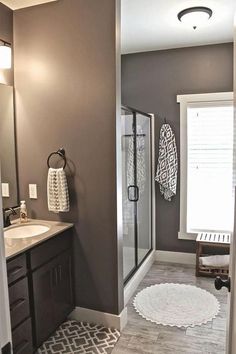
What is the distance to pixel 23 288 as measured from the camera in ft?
6.43

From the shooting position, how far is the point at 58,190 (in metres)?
2.42

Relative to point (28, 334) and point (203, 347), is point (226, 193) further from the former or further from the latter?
point (28, 334)

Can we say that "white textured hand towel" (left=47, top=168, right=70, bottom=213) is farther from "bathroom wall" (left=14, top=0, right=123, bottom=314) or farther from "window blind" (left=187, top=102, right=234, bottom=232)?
"window blind" (left=187, top=102, right=234, bottom=232)

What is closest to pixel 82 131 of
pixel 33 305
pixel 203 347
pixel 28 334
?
pixel 33 305

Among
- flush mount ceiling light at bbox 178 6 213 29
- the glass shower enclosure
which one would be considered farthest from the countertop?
flush mount ceiling light at bbox 178 6 213 29

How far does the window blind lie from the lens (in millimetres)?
3602

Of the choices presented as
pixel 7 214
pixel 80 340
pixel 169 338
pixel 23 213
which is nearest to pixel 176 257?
pixel 169 338

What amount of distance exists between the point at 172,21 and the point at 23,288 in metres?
2.68

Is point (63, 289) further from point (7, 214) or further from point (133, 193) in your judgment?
point (133, 193)

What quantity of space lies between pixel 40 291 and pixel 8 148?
1209 mm

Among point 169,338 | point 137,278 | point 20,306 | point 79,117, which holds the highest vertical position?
point 79,117

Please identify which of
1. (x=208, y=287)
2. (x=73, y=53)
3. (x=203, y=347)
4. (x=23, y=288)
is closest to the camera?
(x=23, y=288)

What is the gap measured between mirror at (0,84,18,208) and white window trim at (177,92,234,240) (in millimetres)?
2053

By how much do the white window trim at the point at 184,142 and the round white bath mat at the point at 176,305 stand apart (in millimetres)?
789
